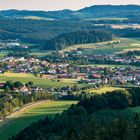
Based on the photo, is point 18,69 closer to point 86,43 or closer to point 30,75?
point 30,75

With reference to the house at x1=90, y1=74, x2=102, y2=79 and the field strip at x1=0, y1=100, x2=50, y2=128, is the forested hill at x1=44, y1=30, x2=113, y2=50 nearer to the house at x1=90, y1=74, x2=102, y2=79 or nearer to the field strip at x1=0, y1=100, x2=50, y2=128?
the house at x1=90, y1=74, x2=102, y2=79

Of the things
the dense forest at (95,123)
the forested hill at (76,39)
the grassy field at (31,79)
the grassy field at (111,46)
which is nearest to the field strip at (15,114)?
the dense forest at (95,123)

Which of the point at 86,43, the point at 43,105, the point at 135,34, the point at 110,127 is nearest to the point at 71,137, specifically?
the point at 110,127

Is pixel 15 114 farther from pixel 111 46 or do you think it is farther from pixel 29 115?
pixel 111 46

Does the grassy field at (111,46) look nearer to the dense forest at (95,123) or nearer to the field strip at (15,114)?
the field strip at (15,114)

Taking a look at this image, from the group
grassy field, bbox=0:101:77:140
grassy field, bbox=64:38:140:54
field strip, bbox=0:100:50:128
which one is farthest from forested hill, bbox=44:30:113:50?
grassy field, bbox=0:101:77:140

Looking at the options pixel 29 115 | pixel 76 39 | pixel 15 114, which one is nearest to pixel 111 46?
pixel 76 39
